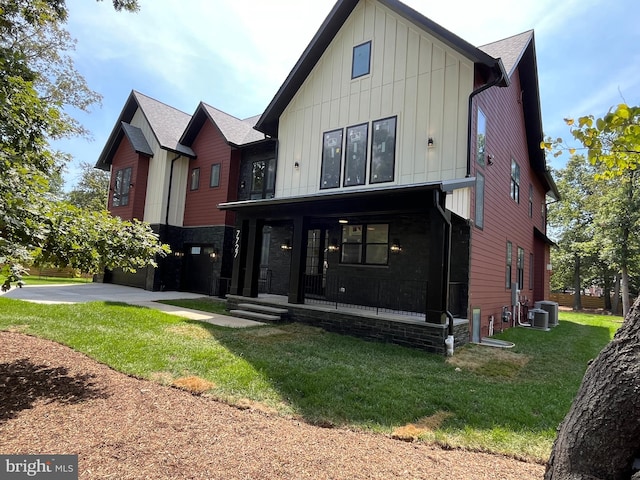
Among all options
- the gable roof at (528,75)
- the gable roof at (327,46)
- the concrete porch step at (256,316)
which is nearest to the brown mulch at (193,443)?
the concrete porch step at (256,316)

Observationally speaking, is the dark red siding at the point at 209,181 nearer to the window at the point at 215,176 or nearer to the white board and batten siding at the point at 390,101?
the window at the point at 215,176

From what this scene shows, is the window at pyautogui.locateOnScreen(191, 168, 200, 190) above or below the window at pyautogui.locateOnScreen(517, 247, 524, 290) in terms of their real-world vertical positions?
above

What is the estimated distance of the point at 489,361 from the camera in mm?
6703

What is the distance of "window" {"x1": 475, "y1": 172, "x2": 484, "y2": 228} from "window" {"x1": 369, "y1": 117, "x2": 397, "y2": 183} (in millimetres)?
2065

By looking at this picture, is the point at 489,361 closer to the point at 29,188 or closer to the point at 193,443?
the point at 193,443

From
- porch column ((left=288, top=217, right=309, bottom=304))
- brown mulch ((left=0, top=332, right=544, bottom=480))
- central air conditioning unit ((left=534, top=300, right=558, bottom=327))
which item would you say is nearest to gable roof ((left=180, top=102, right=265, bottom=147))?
porch column ((left=288, top=217, right=309, bottom=304))

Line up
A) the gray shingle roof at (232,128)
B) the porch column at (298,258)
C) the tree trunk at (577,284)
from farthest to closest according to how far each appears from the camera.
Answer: the tree trunk at (577,284), the gray shingle roof at (232,128), the porch column at (298,258)

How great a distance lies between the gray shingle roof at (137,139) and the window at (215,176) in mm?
3335

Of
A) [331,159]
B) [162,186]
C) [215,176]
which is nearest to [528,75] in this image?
[331,159]

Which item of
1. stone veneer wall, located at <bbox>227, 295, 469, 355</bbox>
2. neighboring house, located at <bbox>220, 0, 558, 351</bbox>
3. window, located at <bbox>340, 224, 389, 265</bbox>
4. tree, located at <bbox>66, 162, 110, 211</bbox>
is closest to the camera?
stone veneer wall, located at <bbox>227, 295, 469, 355</bbox>

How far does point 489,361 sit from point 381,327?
2.09 meters

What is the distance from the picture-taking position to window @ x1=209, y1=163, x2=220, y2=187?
1487cm

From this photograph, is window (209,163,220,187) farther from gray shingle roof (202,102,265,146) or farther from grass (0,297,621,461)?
grass (0,297,621,461)

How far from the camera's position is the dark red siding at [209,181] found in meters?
14.5
